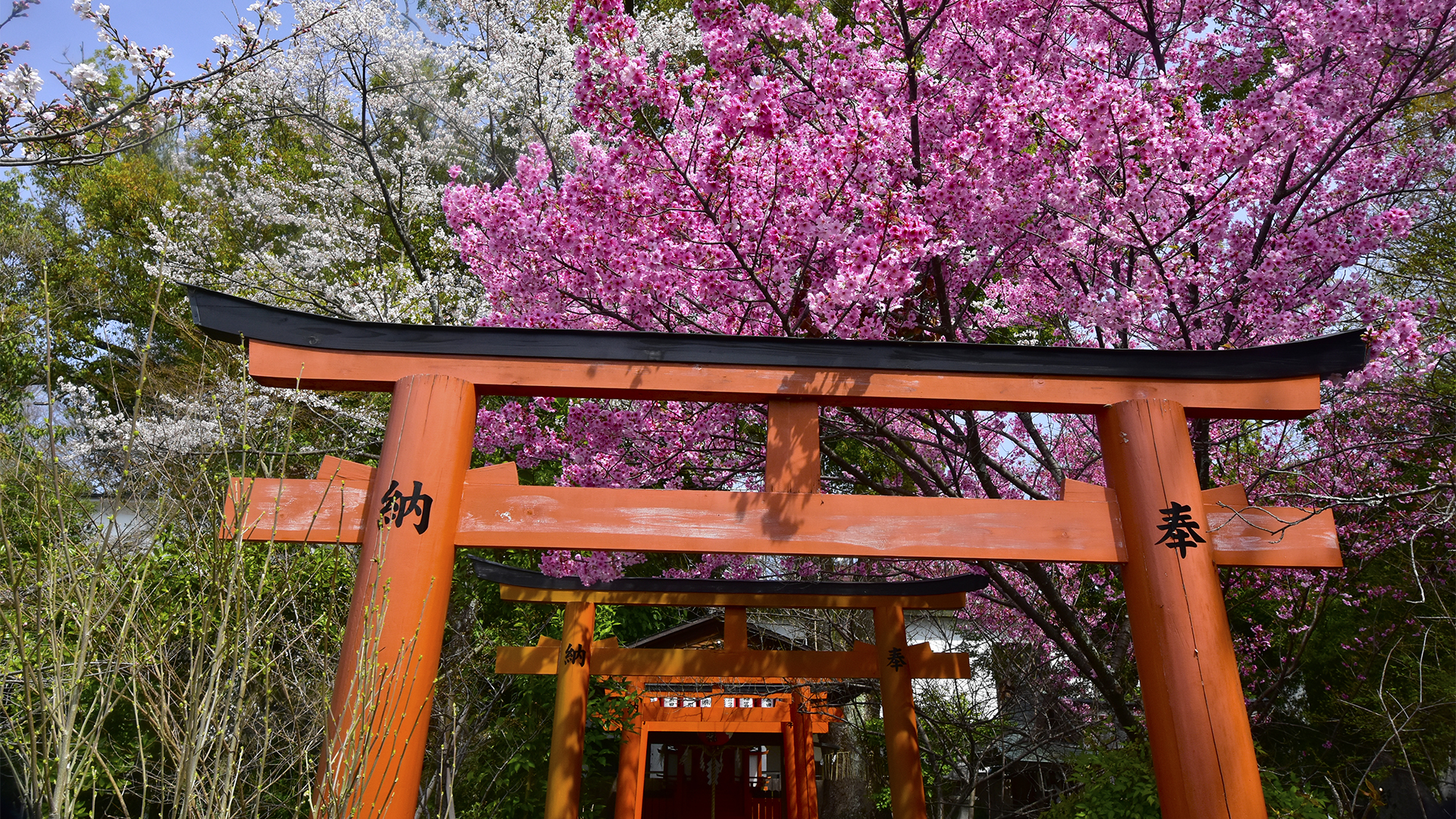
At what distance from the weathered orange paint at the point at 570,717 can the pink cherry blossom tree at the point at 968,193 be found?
4.53 feet

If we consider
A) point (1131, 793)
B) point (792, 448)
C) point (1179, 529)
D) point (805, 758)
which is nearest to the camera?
point (1179, 529)

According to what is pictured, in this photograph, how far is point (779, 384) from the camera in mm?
3258

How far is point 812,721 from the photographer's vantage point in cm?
872

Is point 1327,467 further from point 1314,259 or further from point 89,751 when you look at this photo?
point 89,751

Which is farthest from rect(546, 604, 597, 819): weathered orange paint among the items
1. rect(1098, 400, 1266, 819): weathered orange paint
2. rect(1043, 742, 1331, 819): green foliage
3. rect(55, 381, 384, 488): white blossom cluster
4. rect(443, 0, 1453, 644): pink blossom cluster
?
rect(1098, 400, 1266, 819): weathered orange paint

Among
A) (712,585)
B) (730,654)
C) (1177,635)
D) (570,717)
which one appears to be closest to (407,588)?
(1177,635)

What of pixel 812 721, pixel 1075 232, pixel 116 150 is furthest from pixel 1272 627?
pixel 116 150

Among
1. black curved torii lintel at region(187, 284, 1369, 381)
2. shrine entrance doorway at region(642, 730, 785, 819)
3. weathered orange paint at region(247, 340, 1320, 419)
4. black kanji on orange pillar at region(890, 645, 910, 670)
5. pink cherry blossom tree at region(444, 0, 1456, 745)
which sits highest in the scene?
pink cherry blossom tree at region(444, 0, 1456, 745)

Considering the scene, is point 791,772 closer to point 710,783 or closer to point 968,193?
point 710,783

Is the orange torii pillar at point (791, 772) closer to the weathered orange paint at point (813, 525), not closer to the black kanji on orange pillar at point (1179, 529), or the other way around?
the weathered orange paint at point (813, 525)

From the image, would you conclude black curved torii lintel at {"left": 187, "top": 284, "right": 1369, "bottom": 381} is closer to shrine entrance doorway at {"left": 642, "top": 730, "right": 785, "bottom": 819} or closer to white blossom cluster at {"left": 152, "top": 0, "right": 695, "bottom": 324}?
white blossom cluster at {"left": 152, "top": 0, "right": 695, "bottom": 324}

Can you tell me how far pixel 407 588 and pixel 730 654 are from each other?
3932mm

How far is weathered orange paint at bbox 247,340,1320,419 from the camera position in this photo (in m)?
3.19

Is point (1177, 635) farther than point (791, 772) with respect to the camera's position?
No
